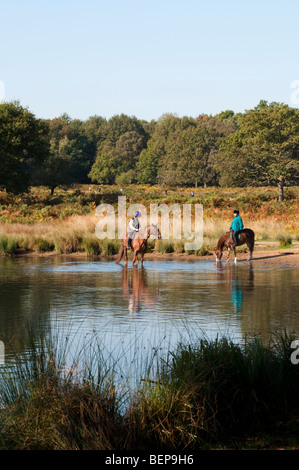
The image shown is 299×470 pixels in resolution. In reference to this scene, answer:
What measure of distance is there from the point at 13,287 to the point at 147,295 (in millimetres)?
4322

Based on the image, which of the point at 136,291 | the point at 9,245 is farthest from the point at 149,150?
the point at 136,291

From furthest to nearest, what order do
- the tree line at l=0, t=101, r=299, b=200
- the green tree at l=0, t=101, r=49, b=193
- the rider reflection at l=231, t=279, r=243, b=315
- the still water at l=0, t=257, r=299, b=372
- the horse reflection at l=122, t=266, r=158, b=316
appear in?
1. the tree line at l=0, t=101, r=299, b=200
2. the green tree at l=0, t=101, r=49, b=193
3. the horse reflection at l=122, t=266, r=158, b=316
4. the rider reflection at l=231, t=279, r=243, b=315
5. the still water at l=0, t=257, r=299, b=372

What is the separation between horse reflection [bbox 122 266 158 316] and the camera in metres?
15.6

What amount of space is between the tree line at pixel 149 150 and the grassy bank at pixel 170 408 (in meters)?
54.5

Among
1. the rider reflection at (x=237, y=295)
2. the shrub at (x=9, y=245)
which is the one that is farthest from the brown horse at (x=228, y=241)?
the shrub at (x=9, y=245)

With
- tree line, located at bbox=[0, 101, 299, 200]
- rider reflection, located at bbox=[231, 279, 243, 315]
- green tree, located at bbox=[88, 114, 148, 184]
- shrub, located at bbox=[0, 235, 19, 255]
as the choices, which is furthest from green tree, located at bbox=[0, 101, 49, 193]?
green tree, located at bbox=[88, 114, 148, 184]

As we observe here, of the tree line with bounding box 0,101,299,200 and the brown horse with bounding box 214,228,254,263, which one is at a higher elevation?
the tree line with bounding box 0,101,299,200

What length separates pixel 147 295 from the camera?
1734 cm

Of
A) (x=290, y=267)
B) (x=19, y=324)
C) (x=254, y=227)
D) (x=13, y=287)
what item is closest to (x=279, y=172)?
(x=254, y=227)

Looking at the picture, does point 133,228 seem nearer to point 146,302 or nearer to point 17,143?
point 146,302

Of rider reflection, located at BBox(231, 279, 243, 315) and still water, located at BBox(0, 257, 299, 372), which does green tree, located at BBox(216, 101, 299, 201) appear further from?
rider reflection, located at BBox(231, 279, 243, 315)
